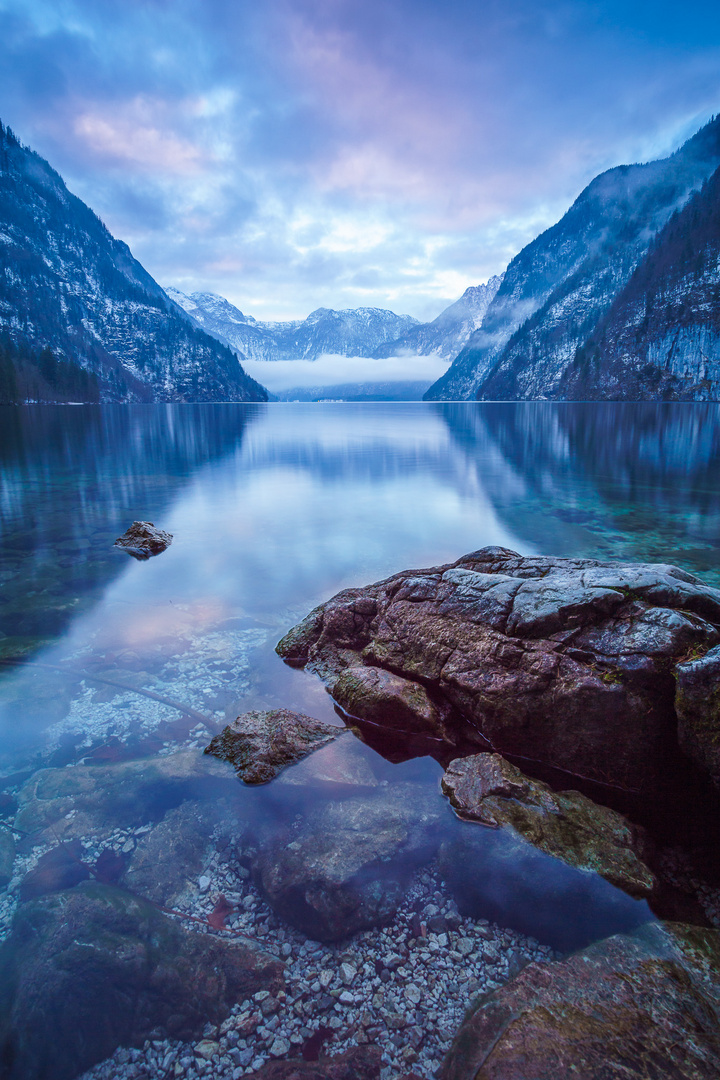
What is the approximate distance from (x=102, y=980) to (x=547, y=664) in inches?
251

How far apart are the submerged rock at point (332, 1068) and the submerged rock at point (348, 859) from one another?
1.02m

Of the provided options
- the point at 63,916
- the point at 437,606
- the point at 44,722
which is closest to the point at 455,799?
the point at 437,606

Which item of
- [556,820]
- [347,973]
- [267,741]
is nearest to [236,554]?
[267,741]

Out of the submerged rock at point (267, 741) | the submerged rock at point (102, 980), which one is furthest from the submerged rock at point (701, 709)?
the submerged rock at point (102, 980)

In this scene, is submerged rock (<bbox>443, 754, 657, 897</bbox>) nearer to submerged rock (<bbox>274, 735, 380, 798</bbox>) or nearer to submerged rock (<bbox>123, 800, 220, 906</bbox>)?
submerged rock (<bbox>274, 735, 380, 798</bbox>)

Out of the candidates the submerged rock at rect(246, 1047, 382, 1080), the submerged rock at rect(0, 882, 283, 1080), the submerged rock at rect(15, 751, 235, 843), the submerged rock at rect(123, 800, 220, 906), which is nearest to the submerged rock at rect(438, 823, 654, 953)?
the submerged rock at rect(246, 1047, 382, 1080)

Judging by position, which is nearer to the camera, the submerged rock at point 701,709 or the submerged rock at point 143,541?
the submerged rock at point 701,709

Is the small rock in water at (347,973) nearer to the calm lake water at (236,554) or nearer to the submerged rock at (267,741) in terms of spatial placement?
the calm lake water at (236,554)

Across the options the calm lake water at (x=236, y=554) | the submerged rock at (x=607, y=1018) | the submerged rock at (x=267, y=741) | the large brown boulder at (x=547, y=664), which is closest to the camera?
the submerged rock at (x=607, y=1018)

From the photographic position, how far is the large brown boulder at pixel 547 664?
6.49m

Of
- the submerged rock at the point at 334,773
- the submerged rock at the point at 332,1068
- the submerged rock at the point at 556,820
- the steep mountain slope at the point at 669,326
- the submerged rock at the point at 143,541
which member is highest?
the steep mountain slope at the point at 669,326

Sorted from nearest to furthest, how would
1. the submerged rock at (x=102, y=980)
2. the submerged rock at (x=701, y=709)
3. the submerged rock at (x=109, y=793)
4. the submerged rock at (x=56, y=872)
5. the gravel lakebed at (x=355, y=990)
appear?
the gravel lakebed at (x=355, y=990) < the submerged rock at (x=102, y=980) < the submerged rock at (x=56, y=872) < the submerged rock at (x=701, y=709) < the submerged rock at (x=109, y=793)

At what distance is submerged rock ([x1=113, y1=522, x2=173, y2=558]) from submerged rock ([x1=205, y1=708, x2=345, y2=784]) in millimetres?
11661

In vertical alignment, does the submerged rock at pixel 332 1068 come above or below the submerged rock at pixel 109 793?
below
